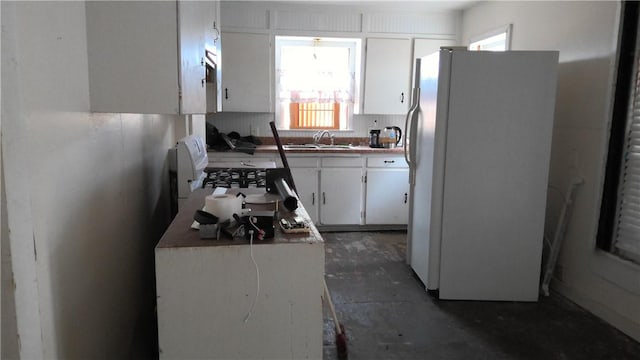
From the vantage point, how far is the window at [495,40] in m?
3.98

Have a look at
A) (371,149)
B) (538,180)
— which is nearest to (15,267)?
(538,180)

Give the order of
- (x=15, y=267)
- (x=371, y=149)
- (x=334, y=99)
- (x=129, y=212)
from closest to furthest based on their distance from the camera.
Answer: (x=15, y=267)
(x=129, y=212)
(x=371, y=149)
(x=334, y=99)

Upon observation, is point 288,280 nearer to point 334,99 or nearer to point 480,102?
point 480,102

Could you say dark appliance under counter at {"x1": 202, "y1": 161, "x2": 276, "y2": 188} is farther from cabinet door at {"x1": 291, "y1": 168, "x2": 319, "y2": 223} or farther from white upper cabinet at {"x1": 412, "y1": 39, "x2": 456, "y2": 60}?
white upper cabinet at {"x1": 412, "y1": 39, "x2": 456, "y2": 60}

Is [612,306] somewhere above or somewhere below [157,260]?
below

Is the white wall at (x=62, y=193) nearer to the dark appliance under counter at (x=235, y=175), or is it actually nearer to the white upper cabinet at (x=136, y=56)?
the white upper cabinet at (x=136, y=56)

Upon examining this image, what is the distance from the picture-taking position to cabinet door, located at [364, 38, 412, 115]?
4.91m

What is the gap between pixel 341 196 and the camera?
15.5 feet

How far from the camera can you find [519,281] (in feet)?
10.1

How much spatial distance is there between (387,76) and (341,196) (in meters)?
1.41

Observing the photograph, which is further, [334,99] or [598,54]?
[334,99]

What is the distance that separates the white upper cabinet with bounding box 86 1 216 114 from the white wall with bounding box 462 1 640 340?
8.35ft

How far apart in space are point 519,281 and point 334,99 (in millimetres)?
2944

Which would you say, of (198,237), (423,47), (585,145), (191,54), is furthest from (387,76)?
(198,237)
